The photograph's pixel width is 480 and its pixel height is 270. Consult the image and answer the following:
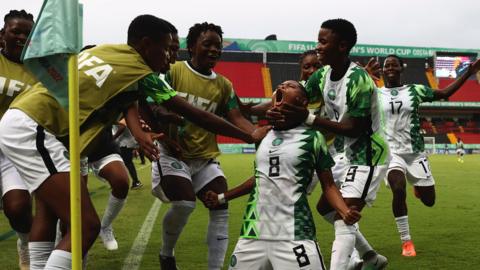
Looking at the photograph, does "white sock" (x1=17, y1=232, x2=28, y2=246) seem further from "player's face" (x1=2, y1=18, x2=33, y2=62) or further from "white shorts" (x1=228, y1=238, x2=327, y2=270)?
"white shorts" (x1=228, y1=238, x2=327, y2=270)

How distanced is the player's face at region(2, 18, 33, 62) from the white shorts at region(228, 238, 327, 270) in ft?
9.60

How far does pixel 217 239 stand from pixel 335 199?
194 centimetres

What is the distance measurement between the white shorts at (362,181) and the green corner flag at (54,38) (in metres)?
2.64

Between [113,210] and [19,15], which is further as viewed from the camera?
[113,210]

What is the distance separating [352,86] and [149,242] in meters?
3.61

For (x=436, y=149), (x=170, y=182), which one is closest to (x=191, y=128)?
(x=170, y=182)

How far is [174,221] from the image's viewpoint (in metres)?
5.32

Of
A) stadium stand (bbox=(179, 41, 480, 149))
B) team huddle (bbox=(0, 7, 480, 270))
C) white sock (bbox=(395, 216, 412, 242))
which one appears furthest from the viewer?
stadium stand (bbox=(179, 41, 480, 149))

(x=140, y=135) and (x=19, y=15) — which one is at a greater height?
(x=19, y=15)

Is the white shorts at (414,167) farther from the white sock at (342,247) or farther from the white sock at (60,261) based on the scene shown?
the white sock at (60,261)

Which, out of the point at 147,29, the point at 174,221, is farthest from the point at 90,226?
the point at 174,221

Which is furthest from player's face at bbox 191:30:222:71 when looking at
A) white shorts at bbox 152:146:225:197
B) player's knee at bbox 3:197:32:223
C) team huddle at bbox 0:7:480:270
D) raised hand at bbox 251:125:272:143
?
player's knee at bbox 3:197:32:223

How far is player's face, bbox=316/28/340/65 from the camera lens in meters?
4.95

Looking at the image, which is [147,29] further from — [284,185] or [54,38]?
[284,185]
